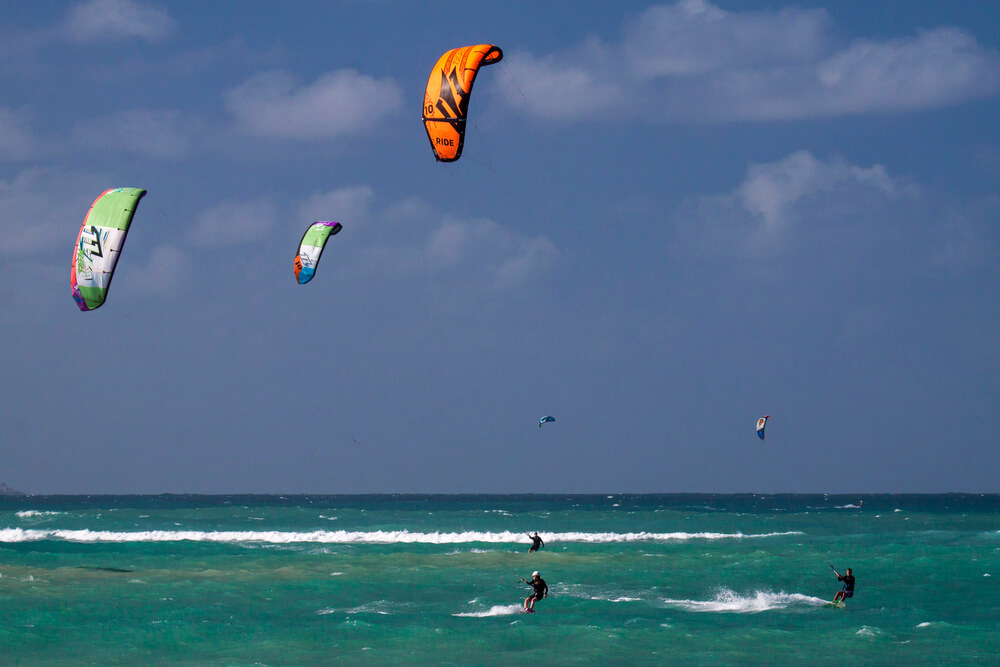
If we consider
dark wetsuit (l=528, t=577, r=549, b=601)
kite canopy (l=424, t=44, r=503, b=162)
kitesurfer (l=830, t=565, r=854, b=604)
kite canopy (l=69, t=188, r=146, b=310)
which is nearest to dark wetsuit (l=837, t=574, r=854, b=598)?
kitesurfer (l=830, t=565, r=854, b=604)

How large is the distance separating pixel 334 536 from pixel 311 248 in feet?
61.0

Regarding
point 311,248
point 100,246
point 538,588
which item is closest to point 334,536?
point 311,248

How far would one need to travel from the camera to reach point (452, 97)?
18.4 m

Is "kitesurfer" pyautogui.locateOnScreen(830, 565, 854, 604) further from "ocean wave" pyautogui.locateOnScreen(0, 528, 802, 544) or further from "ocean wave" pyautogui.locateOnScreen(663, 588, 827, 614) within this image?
"ocean wave" pyautogui.locateOnScreen(0, 528, 802, 544)

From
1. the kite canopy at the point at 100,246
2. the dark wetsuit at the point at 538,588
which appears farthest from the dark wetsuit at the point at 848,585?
the kite canopy at the point at 100,246

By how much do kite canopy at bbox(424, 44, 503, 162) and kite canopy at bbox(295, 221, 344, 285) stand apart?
11892 mm

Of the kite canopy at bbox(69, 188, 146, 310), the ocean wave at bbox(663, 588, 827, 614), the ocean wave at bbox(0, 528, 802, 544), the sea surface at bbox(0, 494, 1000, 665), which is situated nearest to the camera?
the sea surface at bbox(0, 494, 1000, 665)

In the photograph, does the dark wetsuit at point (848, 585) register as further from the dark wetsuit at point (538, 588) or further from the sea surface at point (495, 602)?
the dark wetsuit at point (538, 588)

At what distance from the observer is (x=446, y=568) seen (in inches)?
1160

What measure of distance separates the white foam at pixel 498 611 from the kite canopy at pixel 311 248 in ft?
37.2

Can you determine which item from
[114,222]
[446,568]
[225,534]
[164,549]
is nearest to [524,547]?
[446,568]

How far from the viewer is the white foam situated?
21.3 metres

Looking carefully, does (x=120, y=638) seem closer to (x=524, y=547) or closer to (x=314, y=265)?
(x=314, y=265)

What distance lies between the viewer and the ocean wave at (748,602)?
22.5m
